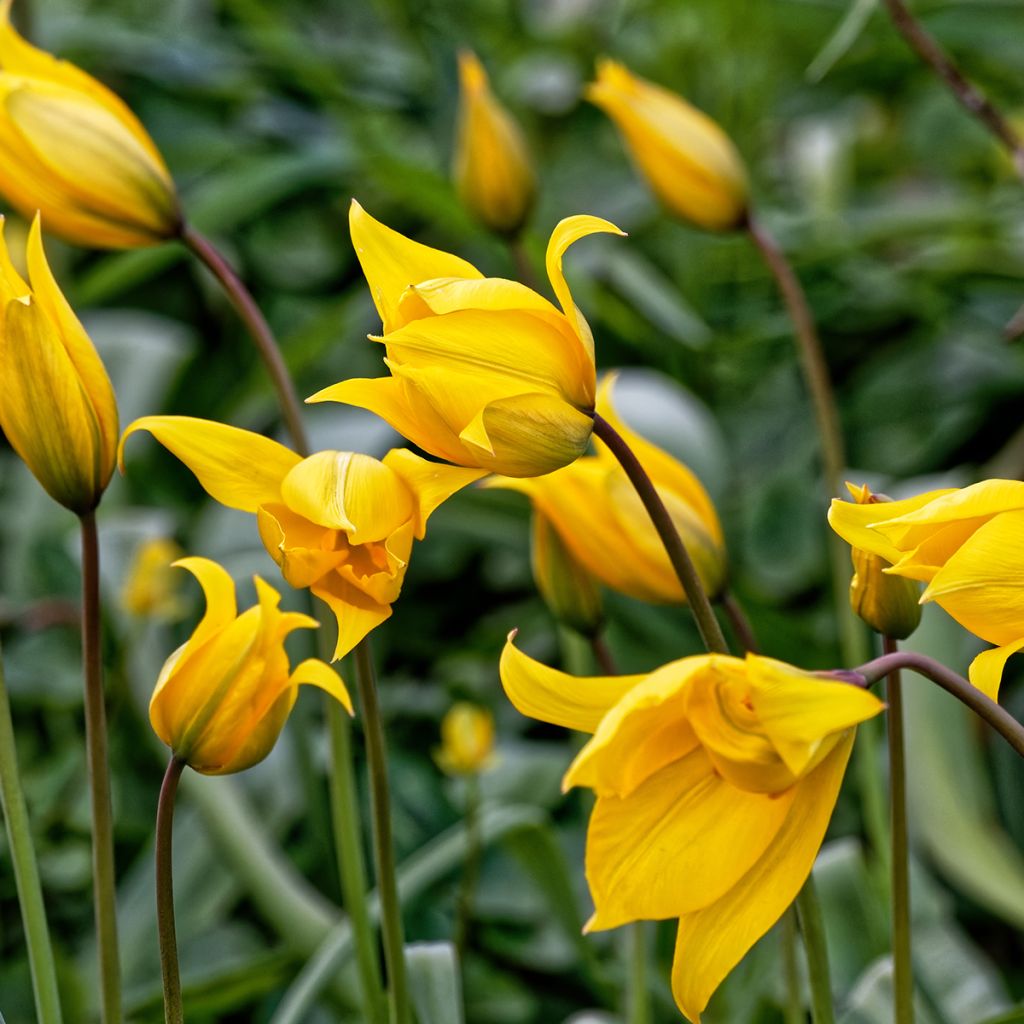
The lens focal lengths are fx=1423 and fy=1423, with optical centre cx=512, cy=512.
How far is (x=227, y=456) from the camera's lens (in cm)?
31

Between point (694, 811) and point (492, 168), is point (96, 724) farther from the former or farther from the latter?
point (492, 168)

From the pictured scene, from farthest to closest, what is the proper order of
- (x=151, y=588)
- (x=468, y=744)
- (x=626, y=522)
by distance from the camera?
(x=151, y=588) → (x=468, y=744) → (x=626, y=522)

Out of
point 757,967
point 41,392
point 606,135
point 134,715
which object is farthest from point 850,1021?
point 606,135

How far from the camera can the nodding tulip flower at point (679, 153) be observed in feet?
1.94

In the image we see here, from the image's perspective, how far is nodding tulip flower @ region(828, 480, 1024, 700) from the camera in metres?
0.27

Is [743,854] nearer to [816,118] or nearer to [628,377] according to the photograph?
[628,377]

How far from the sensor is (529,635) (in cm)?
89

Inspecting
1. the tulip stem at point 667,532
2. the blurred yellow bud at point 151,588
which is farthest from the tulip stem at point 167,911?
the blurred yellow bud at point 151,588

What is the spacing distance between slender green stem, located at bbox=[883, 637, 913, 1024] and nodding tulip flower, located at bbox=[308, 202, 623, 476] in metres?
0.10

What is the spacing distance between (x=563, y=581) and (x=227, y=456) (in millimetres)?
145

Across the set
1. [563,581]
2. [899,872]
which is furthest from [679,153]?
[899,872]

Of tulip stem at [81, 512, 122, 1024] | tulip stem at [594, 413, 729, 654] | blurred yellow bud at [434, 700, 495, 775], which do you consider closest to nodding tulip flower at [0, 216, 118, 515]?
tulip stem at [81, 512, 122, 1024]

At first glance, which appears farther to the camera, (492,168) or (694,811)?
(492,168)

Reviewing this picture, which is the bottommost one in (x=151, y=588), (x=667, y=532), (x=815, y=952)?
(x=151, y=588)
